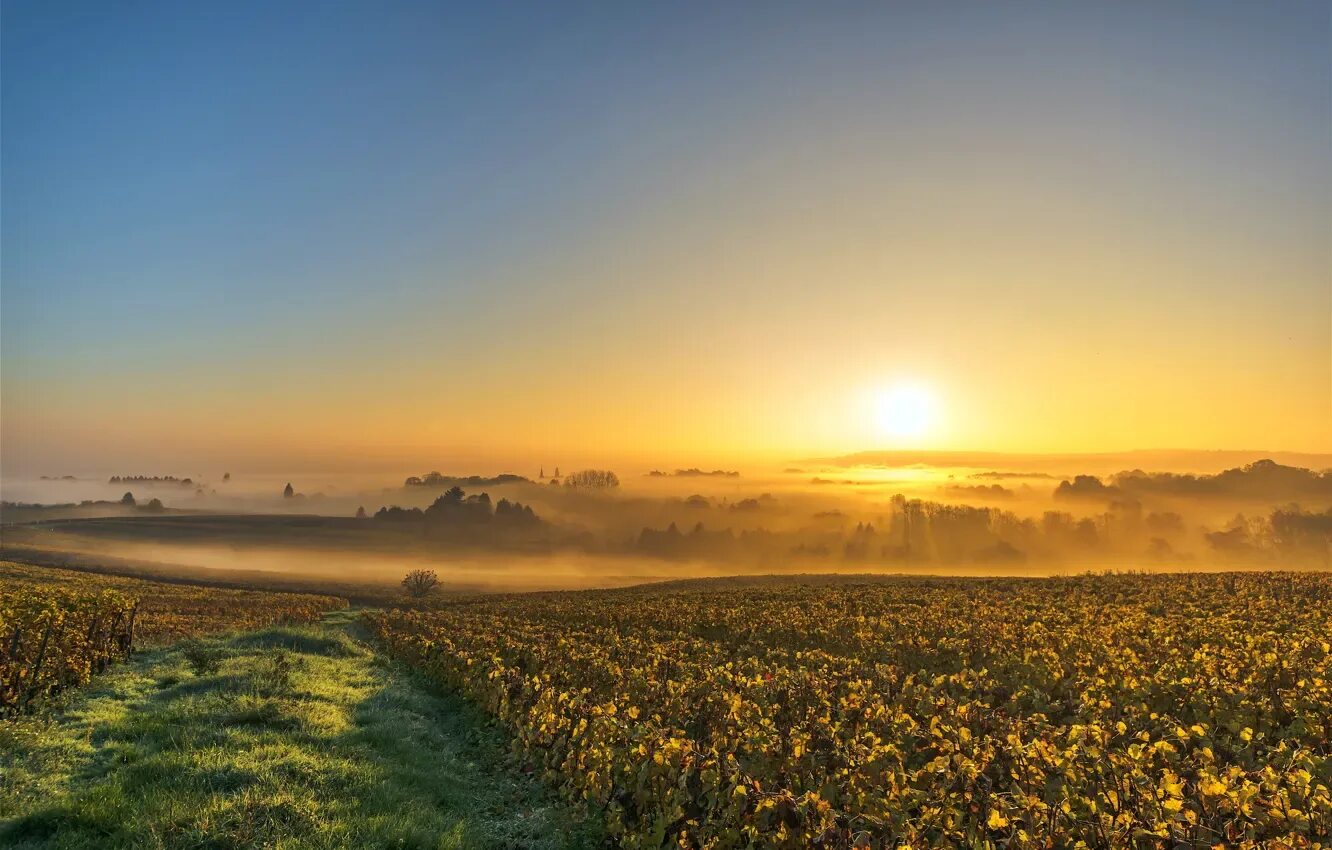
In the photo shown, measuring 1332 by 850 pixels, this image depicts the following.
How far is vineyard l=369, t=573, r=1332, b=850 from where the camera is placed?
22.7 ft

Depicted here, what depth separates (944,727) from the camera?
930cm

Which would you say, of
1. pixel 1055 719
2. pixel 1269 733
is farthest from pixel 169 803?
pixel 1269 733

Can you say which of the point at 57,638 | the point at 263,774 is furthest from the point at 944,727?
the point at 57,638

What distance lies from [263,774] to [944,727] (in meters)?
10.2

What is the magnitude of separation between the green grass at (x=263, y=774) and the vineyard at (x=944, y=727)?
1175mm

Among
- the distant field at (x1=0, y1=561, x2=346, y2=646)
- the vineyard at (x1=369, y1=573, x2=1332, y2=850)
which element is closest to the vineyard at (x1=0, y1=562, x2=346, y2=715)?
the distant field at (x1=0, y1=561, x2=346, y2=646)

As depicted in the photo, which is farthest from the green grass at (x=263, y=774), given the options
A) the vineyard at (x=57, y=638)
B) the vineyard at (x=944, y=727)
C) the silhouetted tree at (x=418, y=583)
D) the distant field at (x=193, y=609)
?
the silhouetted tree at (x=418, y=583)

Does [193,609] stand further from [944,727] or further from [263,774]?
[944,727]

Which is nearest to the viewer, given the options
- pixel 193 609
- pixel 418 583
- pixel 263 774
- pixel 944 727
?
pixel 944 727

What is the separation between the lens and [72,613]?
19812 millimetres

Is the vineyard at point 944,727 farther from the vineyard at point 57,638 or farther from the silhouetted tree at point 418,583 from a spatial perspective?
the silhouetted tree at point 418,583

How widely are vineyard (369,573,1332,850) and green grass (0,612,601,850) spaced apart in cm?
117

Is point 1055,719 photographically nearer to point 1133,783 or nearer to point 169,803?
point 1133,783

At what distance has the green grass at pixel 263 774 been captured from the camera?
914 centimetres
